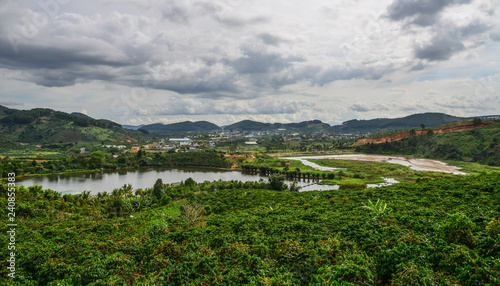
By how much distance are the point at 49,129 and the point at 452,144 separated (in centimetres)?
21070

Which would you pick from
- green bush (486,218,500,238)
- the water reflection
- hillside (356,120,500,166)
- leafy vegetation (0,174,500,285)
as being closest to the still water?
the water reflection

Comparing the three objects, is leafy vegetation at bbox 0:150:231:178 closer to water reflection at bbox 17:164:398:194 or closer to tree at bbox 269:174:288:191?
water reflection at bbox 17:164:398:194

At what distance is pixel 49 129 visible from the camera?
164m

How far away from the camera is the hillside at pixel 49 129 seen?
504 feet

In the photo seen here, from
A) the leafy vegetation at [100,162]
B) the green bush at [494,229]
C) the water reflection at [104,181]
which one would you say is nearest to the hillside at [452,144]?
the water reflection at [104,181]

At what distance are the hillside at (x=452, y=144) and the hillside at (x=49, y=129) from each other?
530 ft

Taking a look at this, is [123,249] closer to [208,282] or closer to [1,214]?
[208,282]

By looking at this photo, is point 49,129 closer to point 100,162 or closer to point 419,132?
point 100,162

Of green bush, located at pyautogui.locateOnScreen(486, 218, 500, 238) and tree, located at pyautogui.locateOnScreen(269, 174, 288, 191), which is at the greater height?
green bush, located at pyautogui.locateOnScreen(486, 218, 500, 238)

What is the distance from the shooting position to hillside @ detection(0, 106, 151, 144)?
154 meters

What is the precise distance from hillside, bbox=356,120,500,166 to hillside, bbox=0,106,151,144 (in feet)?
530

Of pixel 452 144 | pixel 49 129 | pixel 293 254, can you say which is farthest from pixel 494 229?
pixel 49 129

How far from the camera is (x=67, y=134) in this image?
159500 millimetres

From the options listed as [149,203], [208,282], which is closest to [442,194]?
[208,282]
